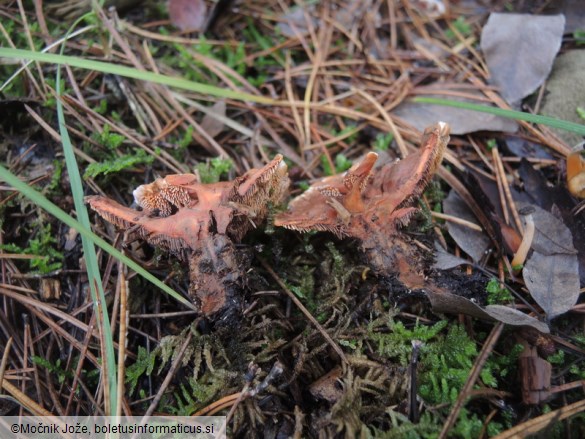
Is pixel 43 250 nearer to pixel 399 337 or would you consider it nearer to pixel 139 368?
pixel 139 368

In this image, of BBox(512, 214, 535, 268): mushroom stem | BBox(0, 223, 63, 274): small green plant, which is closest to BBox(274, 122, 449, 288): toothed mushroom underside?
BBox(512, 214, 535, 268): mushroom stem

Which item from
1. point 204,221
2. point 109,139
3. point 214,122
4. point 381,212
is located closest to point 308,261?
point 381,212

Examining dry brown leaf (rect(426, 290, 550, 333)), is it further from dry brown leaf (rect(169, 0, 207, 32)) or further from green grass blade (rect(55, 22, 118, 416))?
dry brown leaf (rect(169, 0, 207, 32))

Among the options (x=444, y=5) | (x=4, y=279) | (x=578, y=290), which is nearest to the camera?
(x=578, y=290)

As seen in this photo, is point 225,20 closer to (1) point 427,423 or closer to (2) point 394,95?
(2) point 394,95

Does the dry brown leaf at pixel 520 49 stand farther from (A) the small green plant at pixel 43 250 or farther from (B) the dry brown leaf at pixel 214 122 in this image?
(A) the small green plant at pixel 43 250

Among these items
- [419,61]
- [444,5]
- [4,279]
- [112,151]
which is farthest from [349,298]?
[444,5]
